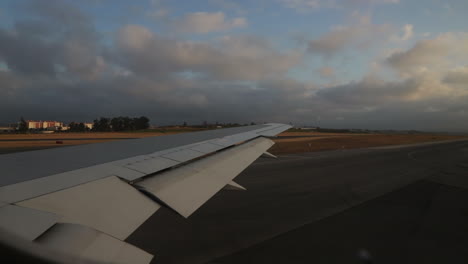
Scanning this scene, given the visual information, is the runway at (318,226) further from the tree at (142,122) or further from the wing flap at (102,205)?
the tree at (142,122)

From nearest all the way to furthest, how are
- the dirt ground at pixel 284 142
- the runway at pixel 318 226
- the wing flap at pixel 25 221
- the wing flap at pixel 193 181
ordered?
1. the wing flap at pixel 25 221
2. the wing flap at pixel 193 181
3. the runway at pixel 318 226
4. the dirt ground at pixel 284 142

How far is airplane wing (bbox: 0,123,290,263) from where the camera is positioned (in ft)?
4.51

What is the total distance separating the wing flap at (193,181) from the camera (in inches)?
95.9

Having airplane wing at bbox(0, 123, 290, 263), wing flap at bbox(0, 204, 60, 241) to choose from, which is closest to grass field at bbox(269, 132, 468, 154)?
airplane wing at bbox(0, 123, 290, 263)

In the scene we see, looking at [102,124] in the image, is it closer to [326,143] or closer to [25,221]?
[326,143]

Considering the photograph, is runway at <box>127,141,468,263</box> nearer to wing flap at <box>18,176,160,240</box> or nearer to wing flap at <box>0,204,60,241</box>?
wing flap at <box>18,176,160,240</box>

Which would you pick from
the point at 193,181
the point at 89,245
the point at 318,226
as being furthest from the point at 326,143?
the point at 89,245

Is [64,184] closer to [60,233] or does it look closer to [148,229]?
[60,233]

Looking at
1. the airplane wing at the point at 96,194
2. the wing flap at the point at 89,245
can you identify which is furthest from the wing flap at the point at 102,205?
the wing flap at the point at 89,245

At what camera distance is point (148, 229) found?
5.26 metres

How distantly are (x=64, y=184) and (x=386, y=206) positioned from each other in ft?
25.7

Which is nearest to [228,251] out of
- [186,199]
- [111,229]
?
[186,199]

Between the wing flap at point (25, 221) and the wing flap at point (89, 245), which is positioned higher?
the wing flap at point (25, 221)

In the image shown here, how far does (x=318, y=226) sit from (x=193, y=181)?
3.78 metres
